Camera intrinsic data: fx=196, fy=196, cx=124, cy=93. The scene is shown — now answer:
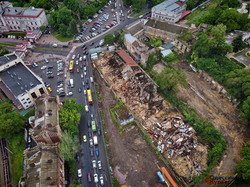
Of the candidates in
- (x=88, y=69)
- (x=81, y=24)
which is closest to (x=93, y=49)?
(x=88, y=69)

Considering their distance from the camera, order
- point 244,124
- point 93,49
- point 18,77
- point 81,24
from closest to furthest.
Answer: point 244,124 < point 18,77 < point 93,49 < point 81,24

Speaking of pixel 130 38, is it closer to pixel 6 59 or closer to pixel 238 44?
pixel 238 44

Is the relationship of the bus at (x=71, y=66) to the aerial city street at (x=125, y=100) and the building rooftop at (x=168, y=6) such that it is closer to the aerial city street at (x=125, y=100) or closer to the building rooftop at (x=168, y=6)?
the aerial city street at (x=125, y=100)

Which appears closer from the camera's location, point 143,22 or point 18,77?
point 18,77

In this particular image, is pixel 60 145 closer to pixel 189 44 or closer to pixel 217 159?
pixel 217 159

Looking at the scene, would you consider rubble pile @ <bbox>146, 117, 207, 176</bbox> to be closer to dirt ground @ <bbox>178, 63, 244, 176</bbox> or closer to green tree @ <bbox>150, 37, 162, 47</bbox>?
dirt ground @ <bbox>178, 63, 244, 176</bbox>

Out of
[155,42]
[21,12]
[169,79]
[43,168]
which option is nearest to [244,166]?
[169,79]

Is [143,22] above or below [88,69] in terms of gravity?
above
